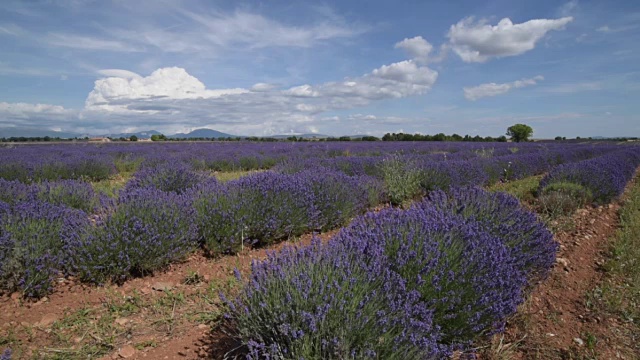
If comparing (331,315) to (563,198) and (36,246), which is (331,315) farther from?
(563,198)

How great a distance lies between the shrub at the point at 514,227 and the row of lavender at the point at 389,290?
0.01 meters

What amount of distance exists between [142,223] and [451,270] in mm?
2765

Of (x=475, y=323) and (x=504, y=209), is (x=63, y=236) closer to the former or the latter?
(x=475, y=323)

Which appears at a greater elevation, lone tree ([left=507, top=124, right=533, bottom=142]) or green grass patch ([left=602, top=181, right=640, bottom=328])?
lone tree ([left=507, top=124, right=533, bottom=142])

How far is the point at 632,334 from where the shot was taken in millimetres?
2514

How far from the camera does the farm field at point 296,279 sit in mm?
1737

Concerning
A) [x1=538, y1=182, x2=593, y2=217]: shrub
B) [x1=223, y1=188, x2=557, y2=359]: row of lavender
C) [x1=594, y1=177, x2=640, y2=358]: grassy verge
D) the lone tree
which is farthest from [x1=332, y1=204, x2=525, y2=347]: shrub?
the lone tree

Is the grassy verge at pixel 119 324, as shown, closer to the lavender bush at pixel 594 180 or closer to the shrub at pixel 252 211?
the shrub at pixel 252 211

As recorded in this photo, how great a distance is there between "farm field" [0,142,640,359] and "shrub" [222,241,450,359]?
10 mm

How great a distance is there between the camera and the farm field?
1.74m

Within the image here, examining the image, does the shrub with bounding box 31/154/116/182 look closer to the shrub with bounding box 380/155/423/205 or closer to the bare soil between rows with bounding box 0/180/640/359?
the bare soil between rows with bounding box 0/180/640/359

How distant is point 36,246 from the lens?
287 cm

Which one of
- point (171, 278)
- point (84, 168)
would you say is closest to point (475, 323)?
point (171, 278)

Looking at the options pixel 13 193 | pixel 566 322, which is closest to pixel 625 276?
pixel 566 322
